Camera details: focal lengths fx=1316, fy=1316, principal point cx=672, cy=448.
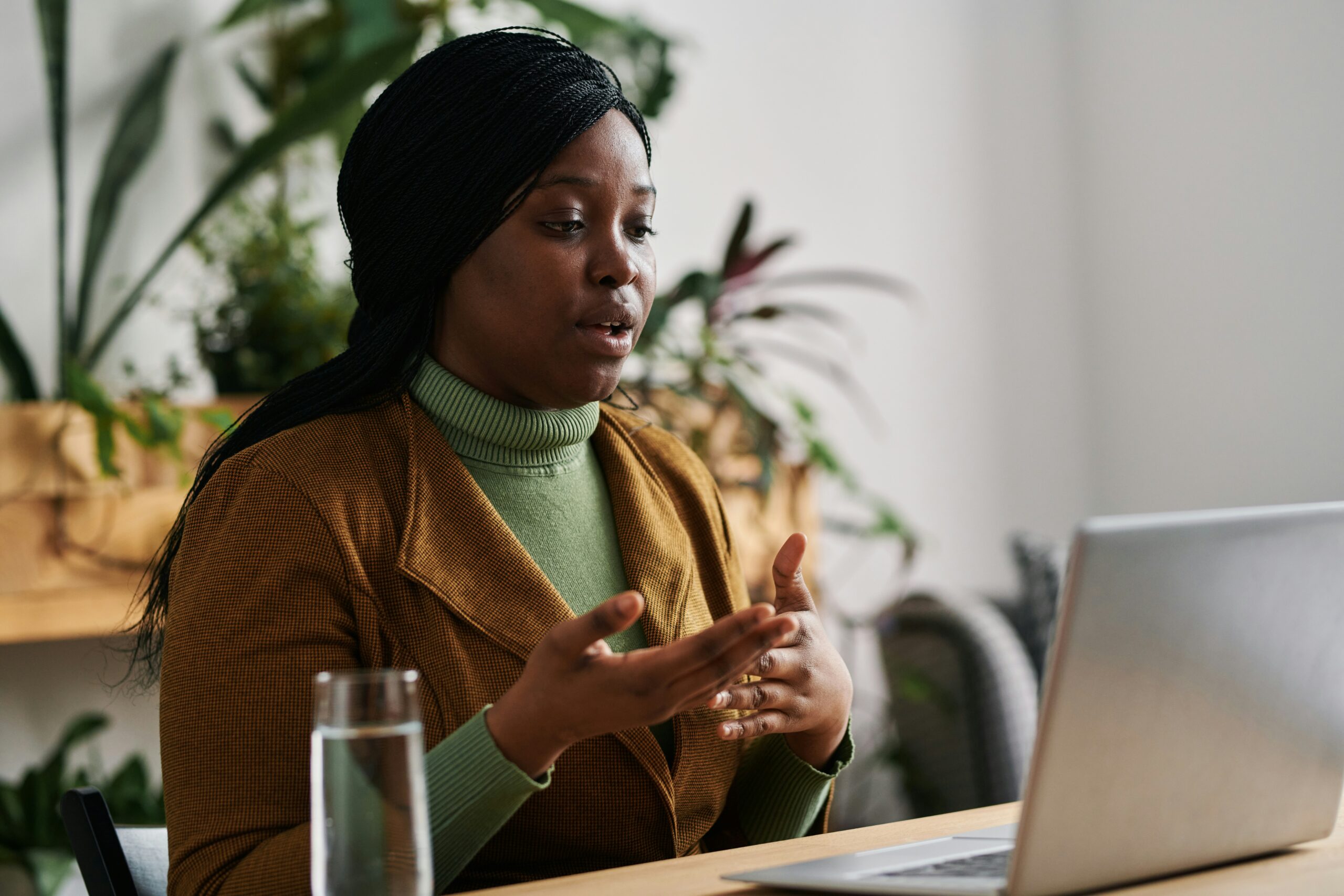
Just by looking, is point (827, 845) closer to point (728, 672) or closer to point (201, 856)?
point (728, 672)

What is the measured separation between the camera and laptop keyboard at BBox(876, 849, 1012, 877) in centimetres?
76

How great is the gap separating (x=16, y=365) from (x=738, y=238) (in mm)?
1140

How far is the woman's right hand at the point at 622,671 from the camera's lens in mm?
718

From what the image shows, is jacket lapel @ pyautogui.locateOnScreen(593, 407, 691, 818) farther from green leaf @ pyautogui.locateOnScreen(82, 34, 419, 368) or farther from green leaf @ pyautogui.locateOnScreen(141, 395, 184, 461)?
green leaf @ pyautogui.locateOnScreen(82, 34, 419, 368)

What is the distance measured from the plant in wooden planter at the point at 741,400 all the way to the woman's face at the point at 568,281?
0.91 metres

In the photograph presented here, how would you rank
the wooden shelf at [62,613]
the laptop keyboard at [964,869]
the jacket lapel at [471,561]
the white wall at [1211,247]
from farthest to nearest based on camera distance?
the white wall at [1211,247] < the wooden shelf at [62,613] < the jacket lapel at [471,561] < the laptop keyboard at [964,869]

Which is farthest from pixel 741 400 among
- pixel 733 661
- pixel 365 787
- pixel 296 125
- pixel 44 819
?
pixel 365 787

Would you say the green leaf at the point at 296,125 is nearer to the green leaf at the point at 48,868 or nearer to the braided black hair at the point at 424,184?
the green leaf at the point at 48,868

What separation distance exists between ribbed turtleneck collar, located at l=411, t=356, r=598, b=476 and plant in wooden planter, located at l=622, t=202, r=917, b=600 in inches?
34.1

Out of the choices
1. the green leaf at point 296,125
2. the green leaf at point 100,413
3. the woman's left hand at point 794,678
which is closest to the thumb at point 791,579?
the woman's left hand at point 794,678

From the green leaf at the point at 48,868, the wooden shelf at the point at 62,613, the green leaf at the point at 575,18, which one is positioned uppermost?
the green leaf at the point at 575,18

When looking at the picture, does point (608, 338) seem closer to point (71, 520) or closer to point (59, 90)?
point (71, 520)

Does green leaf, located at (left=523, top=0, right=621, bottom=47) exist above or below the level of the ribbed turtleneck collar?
above

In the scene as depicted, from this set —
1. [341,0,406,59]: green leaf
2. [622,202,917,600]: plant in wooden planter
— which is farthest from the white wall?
[341,0,406,59]: green leaf
